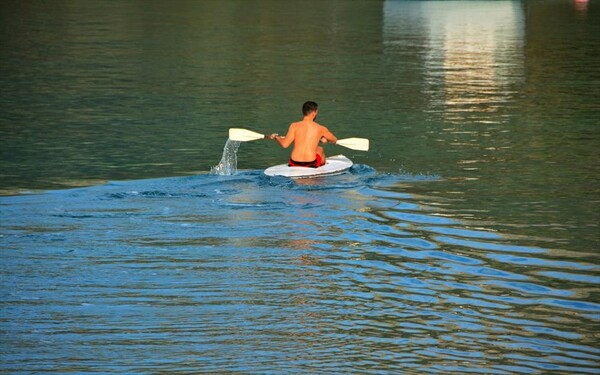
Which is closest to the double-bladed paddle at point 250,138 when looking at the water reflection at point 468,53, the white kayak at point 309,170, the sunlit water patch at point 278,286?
the white kayak at point 309,170

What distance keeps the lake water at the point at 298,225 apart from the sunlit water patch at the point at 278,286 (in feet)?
0.11

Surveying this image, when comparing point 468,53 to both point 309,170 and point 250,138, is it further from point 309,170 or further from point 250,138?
point 309,170

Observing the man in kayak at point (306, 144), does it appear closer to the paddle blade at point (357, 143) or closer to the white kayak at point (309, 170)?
the white kayak at point (309, 170)

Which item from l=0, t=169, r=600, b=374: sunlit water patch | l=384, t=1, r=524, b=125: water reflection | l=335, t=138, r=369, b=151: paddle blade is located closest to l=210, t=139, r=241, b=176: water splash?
l=0, t=169, r=600, b=374: sunlit water patch

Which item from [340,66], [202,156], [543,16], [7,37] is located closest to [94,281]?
[202,156]

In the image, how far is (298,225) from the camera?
640 inches

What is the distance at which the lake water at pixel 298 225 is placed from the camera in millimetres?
11516

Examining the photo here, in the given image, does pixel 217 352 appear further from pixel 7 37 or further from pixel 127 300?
pixel 7 37

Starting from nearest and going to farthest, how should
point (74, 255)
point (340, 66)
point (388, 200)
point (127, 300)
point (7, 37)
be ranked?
point (127, 300)
point (74, 255)
point (388, 200)
point (340, 66)
point (7, 37)

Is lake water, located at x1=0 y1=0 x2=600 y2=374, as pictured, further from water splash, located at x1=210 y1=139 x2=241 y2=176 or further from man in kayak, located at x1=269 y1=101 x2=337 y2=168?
man in kayak, located at x1=269 y1=101 x2=337 y2=168

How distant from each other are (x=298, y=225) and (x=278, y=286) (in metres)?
2.88

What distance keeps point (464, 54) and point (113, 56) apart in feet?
35.6

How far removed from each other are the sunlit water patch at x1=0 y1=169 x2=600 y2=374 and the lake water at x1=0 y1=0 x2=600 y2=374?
0.11ft

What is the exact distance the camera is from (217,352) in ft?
36.8
